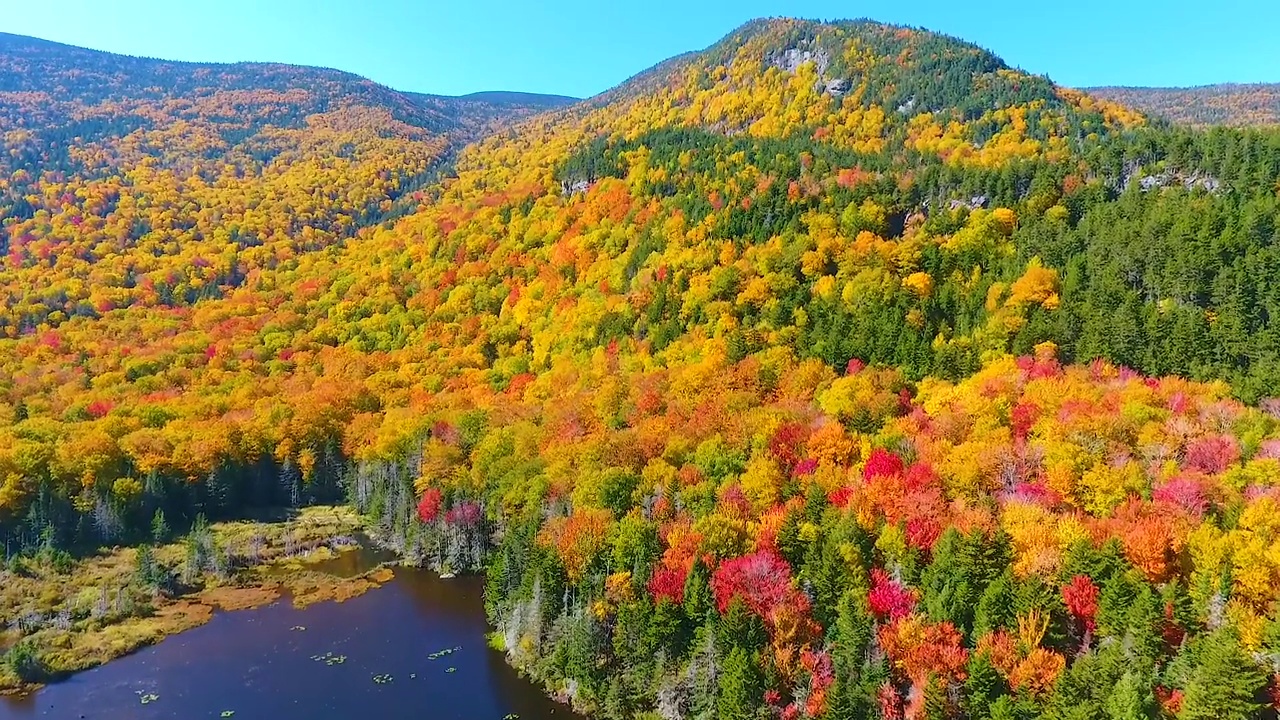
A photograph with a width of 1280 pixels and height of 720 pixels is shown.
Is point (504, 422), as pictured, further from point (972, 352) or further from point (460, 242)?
point (460, 242)

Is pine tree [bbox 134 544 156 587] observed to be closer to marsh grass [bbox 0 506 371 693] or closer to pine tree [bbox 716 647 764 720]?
marsh grass [bbox 0 506 371 693]

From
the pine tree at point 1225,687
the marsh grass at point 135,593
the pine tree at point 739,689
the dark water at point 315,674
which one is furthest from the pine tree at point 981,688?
the marsh grass at point 135,593

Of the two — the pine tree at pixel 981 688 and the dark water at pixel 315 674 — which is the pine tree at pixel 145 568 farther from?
the pine tree at pixel 981 688

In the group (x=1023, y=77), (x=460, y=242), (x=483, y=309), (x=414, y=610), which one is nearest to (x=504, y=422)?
(x=414, y=610)

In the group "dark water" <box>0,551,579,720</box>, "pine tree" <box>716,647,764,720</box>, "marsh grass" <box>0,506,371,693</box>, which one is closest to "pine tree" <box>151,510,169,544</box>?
"marsh grass" <box>0,506,371,693</box>

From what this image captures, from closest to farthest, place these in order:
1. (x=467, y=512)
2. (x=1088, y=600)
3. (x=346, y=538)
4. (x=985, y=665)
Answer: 1. (x=985, y=665)
2. (x=1088, y=600)
3. (x=467, y=512)
4. (x=346, y=538)

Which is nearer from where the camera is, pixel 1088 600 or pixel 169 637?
pixel 1088 600

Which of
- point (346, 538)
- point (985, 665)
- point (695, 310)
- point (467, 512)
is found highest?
point (695, 310)
